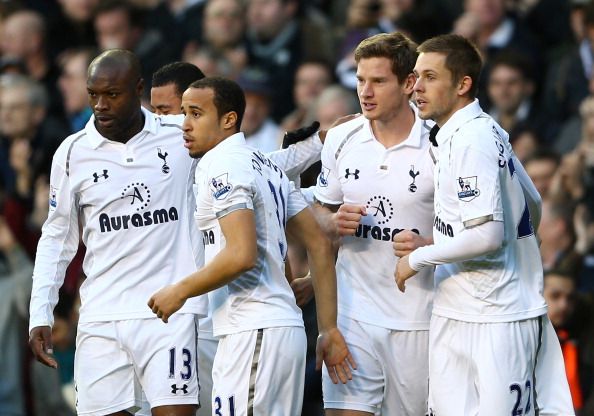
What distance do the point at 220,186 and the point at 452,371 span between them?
1582mm

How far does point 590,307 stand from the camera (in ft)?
35.5

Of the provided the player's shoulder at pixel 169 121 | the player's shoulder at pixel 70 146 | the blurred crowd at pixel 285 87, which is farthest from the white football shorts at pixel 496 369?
the blurred crowd at pixel 285 87

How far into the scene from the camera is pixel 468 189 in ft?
23.7

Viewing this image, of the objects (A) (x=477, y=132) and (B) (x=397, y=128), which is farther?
(B) (x=397, y=128)

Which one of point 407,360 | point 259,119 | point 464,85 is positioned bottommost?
point 407,360

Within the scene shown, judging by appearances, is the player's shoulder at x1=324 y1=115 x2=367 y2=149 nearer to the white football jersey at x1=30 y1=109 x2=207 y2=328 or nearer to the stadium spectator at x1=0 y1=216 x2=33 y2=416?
the white football jersey at x1=30 y1=109 x2=207 y2=328

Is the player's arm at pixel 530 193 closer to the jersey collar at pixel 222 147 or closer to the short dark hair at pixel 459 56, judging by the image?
the short dark hair at pixel 459 56

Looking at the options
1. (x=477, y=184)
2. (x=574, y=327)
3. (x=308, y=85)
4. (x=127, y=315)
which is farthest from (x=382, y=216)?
(x=308, y=85)

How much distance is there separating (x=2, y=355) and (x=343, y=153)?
5190mm

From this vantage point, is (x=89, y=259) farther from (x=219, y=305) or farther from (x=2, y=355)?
(x=2, y=355)

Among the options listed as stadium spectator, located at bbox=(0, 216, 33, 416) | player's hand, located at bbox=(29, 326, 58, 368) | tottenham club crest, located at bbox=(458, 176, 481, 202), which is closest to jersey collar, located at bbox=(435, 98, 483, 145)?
tottenham club crest, located at bbox=(458, 176, 481, 202)

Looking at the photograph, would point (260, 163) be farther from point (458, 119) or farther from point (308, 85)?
point (308, 85)

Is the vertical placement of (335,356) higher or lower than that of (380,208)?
lower

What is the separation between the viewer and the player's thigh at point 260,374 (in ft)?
23.6
